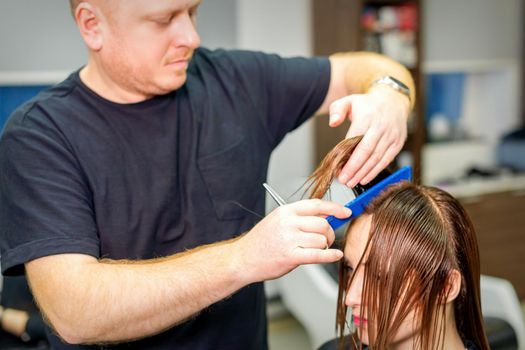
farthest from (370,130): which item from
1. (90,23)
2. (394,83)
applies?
(90,23)

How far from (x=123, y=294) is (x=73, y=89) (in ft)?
1.76

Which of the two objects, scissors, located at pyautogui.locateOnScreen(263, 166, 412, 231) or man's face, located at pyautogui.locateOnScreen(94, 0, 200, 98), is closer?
scissors, located at pyautogui.locateOnScreen(263, 166, 412, 231)

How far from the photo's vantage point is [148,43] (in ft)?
3.80

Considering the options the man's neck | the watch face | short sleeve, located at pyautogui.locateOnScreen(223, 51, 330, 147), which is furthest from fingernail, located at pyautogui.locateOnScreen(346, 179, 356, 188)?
the watch face

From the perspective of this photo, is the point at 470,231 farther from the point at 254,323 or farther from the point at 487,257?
the point at 487,257

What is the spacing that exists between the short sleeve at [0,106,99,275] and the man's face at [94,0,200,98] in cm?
20

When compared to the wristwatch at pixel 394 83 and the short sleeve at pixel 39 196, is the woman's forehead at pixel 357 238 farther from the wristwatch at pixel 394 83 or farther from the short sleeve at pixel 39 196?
the short sleeve at pixel 39 196

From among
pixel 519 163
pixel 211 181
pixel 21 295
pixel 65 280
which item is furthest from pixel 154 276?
pixel 519 163

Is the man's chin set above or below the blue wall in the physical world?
above

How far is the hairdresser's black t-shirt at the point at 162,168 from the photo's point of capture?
106 centimetres

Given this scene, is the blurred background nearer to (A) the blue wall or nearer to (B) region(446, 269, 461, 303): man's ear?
(A) the blue wall

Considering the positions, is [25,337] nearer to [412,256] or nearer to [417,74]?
[412,256]

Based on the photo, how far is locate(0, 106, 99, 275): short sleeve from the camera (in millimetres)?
1010

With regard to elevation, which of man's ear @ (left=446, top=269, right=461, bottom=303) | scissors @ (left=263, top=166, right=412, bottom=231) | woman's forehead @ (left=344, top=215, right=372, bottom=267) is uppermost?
scissors @ (left=263, top=166, right=412, bottom=231)
